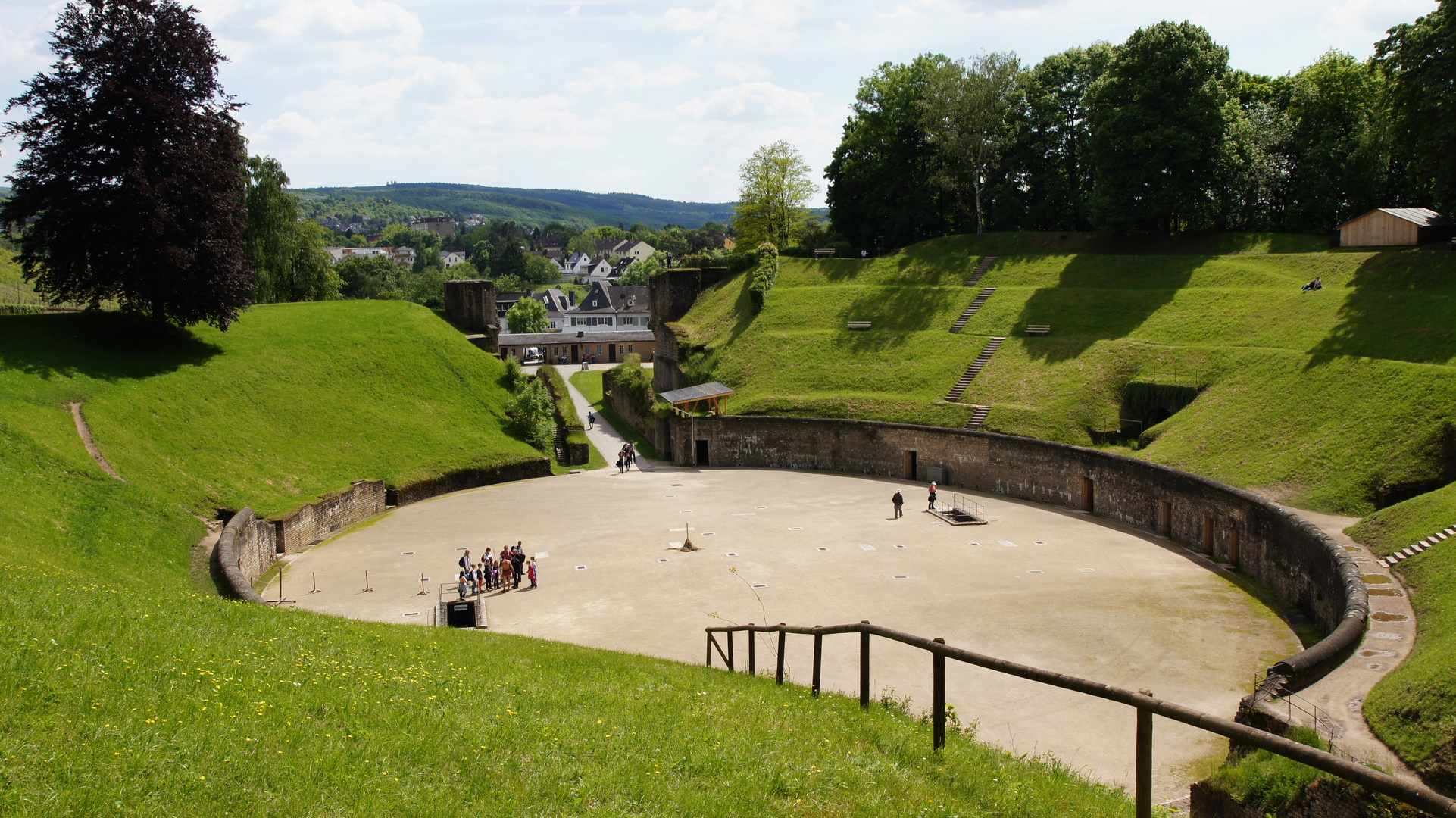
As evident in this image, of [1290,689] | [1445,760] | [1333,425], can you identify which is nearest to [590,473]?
[1333,425]

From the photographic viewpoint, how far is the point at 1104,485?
30.2 meters

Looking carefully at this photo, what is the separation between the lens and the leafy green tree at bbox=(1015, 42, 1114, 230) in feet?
173

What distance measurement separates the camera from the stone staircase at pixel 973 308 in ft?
147

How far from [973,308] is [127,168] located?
36740 mm

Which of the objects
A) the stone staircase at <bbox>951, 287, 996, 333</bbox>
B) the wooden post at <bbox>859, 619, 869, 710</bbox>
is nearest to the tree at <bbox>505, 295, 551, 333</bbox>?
the stone staircase at <bbox>951, 287, 996, 333</bbox>

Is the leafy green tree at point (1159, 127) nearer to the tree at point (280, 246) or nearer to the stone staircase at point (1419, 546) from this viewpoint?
the stone staircase at point (1419, 546)

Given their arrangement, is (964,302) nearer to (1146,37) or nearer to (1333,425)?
(1146,37)

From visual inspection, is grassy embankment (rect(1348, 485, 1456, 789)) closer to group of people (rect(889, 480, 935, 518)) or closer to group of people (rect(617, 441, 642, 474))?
group of people (rect(889, 480, 935, 518))

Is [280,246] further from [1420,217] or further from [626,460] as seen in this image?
[1420,217]

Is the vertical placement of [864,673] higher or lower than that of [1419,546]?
higher

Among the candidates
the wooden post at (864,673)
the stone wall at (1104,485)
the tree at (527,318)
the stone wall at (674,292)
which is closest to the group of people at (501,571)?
the wooden post at (864,673)

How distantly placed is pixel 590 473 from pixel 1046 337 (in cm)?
2173

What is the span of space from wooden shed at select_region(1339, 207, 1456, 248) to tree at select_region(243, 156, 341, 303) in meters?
54.9

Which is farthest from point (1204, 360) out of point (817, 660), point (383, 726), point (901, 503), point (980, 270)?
point (383, 726)
